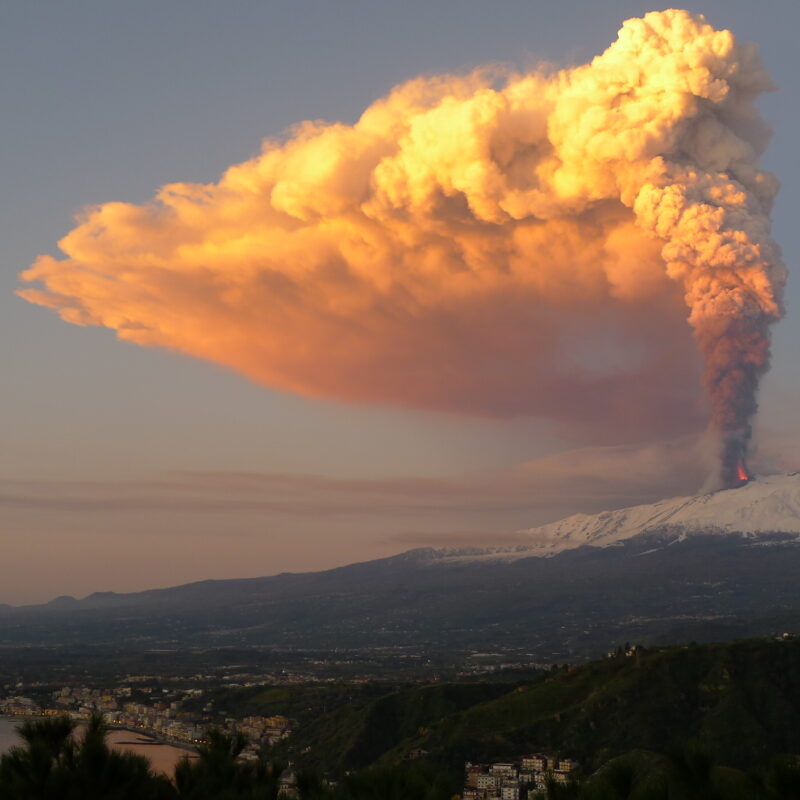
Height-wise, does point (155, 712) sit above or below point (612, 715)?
below

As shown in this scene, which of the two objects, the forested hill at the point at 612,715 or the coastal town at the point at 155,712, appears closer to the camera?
the forested hill at the point at 612,715

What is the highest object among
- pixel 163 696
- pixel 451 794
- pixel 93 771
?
pixel 93 771

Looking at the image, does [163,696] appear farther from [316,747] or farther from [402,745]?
[402,745]

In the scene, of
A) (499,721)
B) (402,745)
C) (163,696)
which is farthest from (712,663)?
(163,696)

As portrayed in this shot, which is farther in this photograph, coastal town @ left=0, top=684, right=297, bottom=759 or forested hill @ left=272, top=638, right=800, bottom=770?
coastal town @ left=0, top=684, right=297, bottom=759

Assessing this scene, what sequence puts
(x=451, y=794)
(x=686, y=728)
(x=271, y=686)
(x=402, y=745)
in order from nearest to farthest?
(x=451, y=794), (x=686, y=728), (x=402, y=745), (x=271, y=686)

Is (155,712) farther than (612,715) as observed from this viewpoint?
Yes

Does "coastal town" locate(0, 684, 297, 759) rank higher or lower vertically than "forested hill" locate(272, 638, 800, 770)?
lower

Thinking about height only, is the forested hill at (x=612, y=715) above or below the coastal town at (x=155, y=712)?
above
